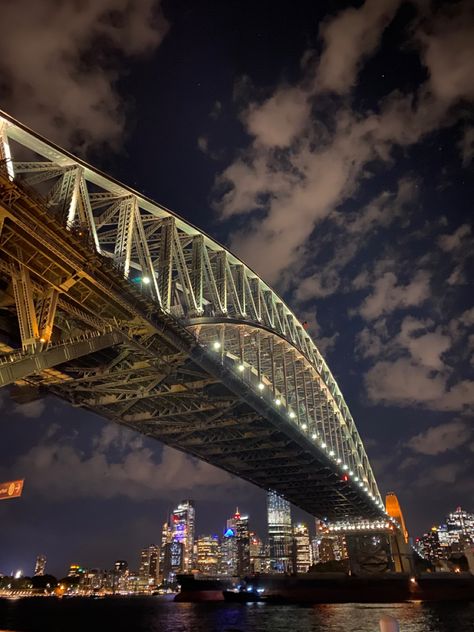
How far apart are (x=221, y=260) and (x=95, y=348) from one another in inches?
817

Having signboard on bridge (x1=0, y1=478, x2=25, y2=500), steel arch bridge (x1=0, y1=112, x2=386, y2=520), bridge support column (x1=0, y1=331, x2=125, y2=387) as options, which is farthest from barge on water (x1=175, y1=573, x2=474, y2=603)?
bridge support column (x1=0, y1=331, x2=125, y2=387)

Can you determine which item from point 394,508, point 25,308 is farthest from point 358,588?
point 25,308

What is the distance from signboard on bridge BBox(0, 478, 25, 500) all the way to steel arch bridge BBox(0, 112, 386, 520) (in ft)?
21.4

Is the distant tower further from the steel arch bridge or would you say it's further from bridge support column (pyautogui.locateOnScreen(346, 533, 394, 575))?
the steel arch bridge

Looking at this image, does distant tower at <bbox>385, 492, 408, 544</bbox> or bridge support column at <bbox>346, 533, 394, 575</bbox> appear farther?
distant tower at <bbox>385, 492, 408, 544</bbox>

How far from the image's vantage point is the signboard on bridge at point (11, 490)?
77.5 feet

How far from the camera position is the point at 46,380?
104 ft

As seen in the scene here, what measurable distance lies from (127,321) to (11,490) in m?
10.6

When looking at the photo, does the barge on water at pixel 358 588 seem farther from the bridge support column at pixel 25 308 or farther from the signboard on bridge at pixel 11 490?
the bridge support column at pixel 25 308

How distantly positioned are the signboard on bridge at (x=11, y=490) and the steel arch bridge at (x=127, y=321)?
654 centimetres

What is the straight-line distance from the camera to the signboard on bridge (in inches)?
930

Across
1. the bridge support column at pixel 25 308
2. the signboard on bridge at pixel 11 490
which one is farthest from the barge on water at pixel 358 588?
the bridge support column at pixel 25 308

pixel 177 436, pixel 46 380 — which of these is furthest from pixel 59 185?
pixel 177 436

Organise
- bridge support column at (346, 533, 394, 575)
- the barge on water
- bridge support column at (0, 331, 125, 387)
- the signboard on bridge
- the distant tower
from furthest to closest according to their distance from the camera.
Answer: the distant tower
bridge support column at (346, 533, 394, 575)
the barge on water
the signboard on bridge
bridge support column at (0, 331, 125, 387)
